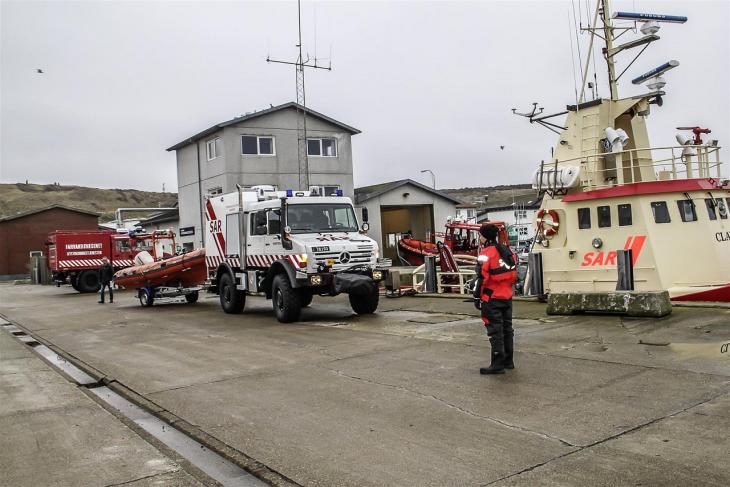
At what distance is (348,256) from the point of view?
13.3m

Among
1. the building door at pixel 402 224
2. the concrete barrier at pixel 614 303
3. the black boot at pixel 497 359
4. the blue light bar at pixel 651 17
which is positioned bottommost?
the black boot at pixel 497 359

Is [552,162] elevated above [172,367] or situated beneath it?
elevated above

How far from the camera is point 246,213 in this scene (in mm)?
15258

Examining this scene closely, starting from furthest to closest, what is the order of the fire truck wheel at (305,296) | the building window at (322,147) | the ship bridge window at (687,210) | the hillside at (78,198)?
the hillside at (78,198), the building window at (322,147), the fire truck wheel at (305,296), the ship bridge window at (687,210)

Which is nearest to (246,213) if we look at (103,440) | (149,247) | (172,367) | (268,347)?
(268,347)

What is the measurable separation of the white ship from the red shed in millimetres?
45917

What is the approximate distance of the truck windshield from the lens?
13.8 m

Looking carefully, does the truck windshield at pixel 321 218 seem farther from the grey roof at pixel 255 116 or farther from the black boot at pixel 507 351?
the grey roof at pixel 255 116

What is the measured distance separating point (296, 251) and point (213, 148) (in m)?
→ 23.5

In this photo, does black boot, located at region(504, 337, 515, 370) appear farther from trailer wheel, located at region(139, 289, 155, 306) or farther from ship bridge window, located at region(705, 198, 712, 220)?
trailer wheel, located at region(139, 289, 155, 306)

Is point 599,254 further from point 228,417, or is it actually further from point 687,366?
point 228,417

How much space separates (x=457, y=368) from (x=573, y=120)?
9412mm

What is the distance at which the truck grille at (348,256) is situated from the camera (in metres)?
13.1

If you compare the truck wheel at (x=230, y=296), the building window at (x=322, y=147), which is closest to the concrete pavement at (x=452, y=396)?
the truck wheel at (x=230, y=296)
